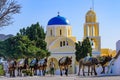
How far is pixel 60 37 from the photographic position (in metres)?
95.8

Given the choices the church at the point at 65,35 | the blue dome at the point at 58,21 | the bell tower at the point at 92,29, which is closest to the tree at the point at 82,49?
the church at the point at 65,35

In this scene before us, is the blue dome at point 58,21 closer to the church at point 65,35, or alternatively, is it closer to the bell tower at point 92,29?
the church at point 65,35

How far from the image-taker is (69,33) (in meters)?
96.6

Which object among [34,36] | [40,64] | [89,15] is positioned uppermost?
[89,15]

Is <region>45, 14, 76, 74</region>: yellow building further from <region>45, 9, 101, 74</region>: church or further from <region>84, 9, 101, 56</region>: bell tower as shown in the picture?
<region>84, 9, 101, 56</region>: bell tower

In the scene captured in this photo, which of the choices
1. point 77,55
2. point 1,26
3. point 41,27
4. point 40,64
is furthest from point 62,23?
point 1,26

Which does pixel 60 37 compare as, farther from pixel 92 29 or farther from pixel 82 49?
pixel 82 49

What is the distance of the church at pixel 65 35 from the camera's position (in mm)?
93000

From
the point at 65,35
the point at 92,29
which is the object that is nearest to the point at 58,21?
the point at 65,35

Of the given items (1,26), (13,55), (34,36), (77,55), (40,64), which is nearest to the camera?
(1,26)

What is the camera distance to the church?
93.0 metres

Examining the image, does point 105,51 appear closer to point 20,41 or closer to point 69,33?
point 69,33

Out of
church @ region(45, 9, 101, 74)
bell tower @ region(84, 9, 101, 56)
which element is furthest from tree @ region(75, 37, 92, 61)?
bell tower @ region(84, 9, 101, 56)

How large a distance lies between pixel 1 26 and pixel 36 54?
38.6m
